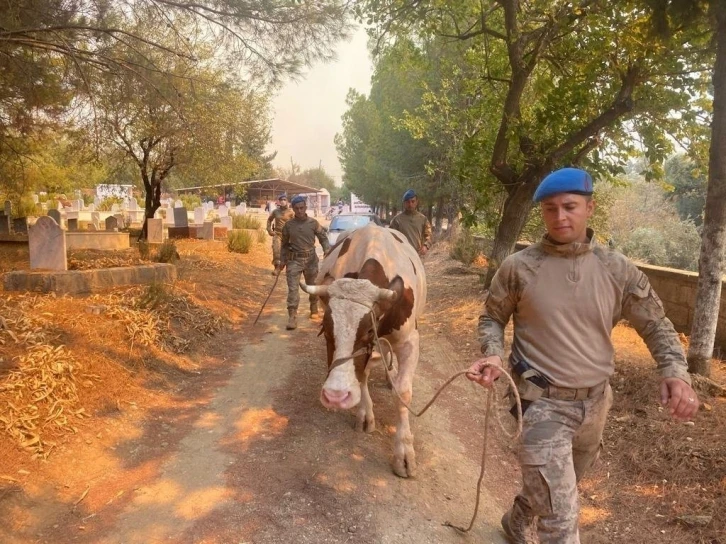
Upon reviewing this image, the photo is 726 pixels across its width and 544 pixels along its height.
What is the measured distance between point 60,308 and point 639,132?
362 inches

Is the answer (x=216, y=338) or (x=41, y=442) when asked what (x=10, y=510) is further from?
(x=216, y=338)

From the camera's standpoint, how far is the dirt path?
3.07 m

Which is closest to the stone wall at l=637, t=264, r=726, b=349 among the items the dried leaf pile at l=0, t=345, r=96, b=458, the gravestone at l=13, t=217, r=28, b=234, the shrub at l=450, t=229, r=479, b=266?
the shrub at l=450, t=229, r=479, b=266

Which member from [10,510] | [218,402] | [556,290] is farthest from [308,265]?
[556,290]

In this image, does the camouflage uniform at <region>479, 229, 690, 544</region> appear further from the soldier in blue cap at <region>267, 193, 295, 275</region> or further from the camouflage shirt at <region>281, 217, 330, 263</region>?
the soldier in blue cap at <region>267, 193, 295, 275</region>

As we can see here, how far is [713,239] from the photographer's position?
15.6ft

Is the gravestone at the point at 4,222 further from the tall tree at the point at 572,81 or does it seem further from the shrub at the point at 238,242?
the tall tree at the point at 572,81

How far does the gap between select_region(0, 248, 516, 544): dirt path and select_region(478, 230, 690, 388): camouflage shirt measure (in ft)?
4.72

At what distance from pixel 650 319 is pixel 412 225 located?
565 centimetres

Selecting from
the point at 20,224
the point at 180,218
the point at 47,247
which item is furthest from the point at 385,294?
the point at 20,224

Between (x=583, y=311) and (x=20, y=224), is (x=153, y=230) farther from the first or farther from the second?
(x=583, y=311)

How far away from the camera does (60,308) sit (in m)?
6.10

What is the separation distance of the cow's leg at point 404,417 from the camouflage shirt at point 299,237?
156 inches

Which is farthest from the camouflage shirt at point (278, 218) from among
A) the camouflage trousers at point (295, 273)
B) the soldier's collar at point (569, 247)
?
A: the soldier's collar at point (569, 247)
